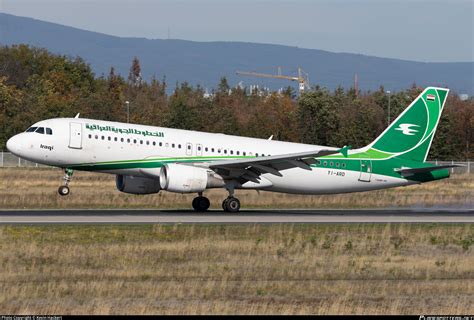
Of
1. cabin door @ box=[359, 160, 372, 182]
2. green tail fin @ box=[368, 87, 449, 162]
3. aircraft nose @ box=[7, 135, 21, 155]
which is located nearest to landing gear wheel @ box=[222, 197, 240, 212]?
cabin door @ box=[359, 160, 372, 182]

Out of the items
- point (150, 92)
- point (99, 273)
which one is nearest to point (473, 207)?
point (99, 273)

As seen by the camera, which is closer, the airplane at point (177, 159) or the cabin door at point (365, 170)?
the airplane at point (177, 159)

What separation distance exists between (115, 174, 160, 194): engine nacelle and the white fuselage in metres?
0.43

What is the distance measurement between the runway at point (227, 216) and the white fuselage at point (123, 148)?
6.00 feet

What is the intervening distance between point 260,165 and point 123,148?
5681 mm

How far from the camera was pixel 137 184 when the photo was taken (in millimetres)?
42344

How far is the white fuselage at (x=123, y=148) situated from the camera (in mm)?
41750

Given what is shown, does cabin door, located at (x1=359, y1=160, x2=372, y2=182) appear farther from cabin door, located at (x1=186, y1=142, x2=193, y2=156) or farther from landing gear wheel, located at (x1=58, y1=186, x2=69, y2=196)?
landing gear wheel, located at (x1=58, y1=186, x2=69, y2=196)

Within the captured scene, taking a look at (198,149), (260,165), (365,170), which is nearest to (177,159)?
(198,149)

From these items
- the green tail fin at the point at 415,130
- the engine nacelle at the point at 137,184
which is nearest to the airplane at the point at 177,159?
the engine nacelle at the point at 137,184

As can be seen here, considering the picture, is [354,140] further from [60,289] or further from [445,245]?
[60,289]

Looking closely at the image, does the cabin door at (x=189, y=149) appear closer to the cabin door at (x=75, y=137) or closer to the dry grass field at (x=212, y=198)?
the dry grass field at (x=212, y=198)

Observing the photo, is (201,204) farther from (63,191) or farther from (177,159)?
(63,191)

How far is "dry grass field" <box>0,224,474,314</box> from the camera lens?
67.3 ft
